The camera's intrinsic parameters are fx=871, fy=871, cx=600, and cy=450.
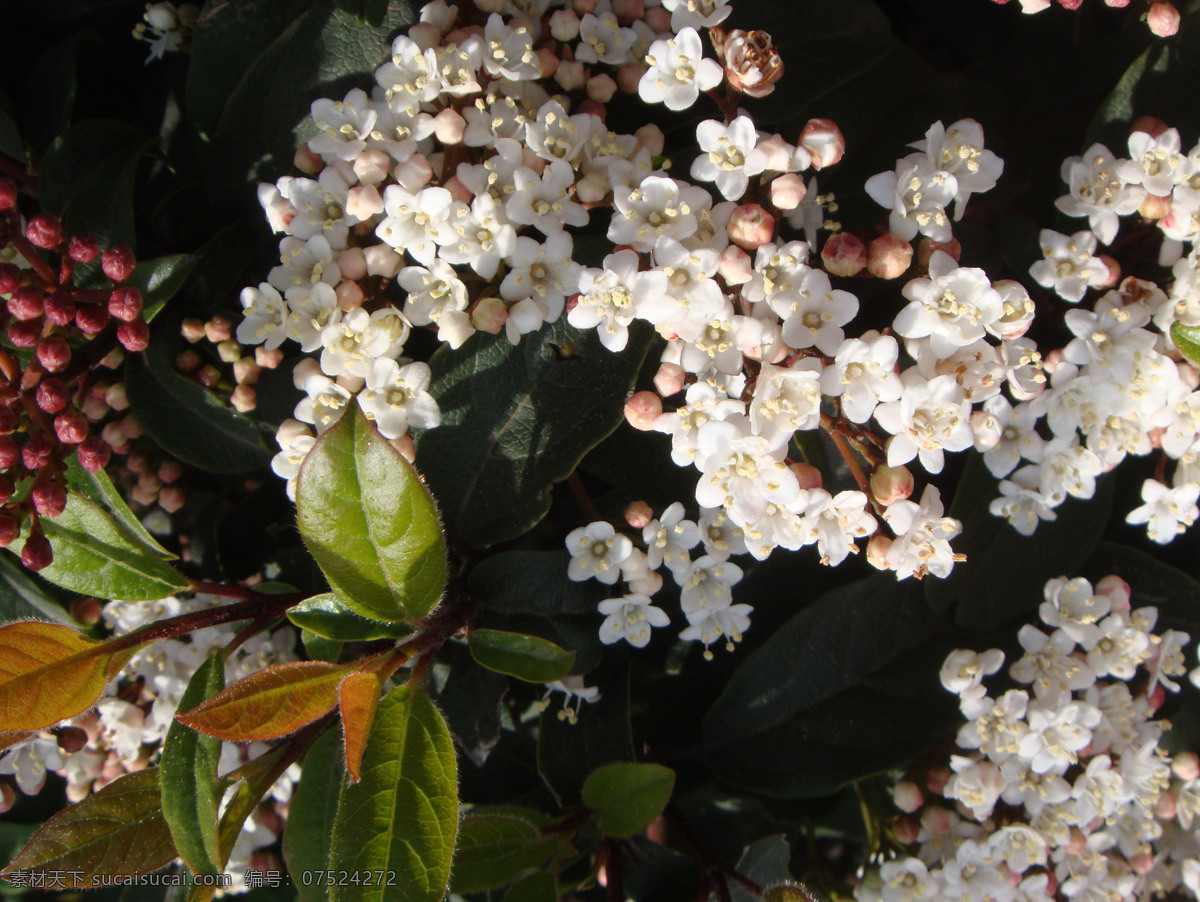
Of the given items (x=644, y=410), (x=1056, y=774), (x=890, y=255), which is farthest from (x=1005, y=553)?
(x=644, y=410)

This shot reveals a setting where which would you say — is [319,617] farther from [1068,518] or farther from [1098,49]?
[1098,49]

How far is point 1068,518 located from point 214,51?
1798 mm

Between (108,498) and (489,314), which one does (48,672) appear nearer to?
(108,498)

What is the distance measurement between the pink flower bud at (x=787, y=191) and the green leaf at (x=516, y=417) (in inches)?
11.1

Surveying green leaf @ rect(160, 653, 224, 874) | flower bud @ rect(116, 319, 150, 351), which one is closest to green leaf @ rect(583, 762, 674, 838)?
green leaf @ rect(160, 653, 224, 874)

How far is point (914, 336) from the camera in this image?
1.24 meters

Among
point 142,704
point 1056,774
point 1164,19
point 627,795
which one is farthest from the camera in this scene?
point 142,704

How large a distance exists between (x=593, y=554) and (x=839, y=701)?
646 millimetres

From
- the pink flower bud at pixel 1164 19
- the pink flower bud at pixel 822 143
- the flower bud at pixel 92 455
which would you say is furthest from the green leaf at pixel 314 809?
the pink flower bud at pixel 1164 19

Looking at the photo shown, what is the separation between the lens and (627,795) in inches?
60.6

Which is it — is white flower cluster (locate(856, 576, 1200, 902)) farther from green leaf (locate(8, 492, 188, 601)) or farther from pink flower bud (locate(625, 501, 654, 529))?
green leaf (locate(8, 492, 188, 601))

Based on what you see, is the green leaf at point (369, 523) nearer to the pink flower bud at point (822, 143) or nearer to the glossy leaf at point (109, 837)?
the glossy leaf at point (109, 837)

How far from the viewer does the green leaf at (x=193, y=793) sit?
116cm

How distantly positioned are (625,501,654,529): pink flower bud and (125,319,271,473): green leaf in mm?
625
